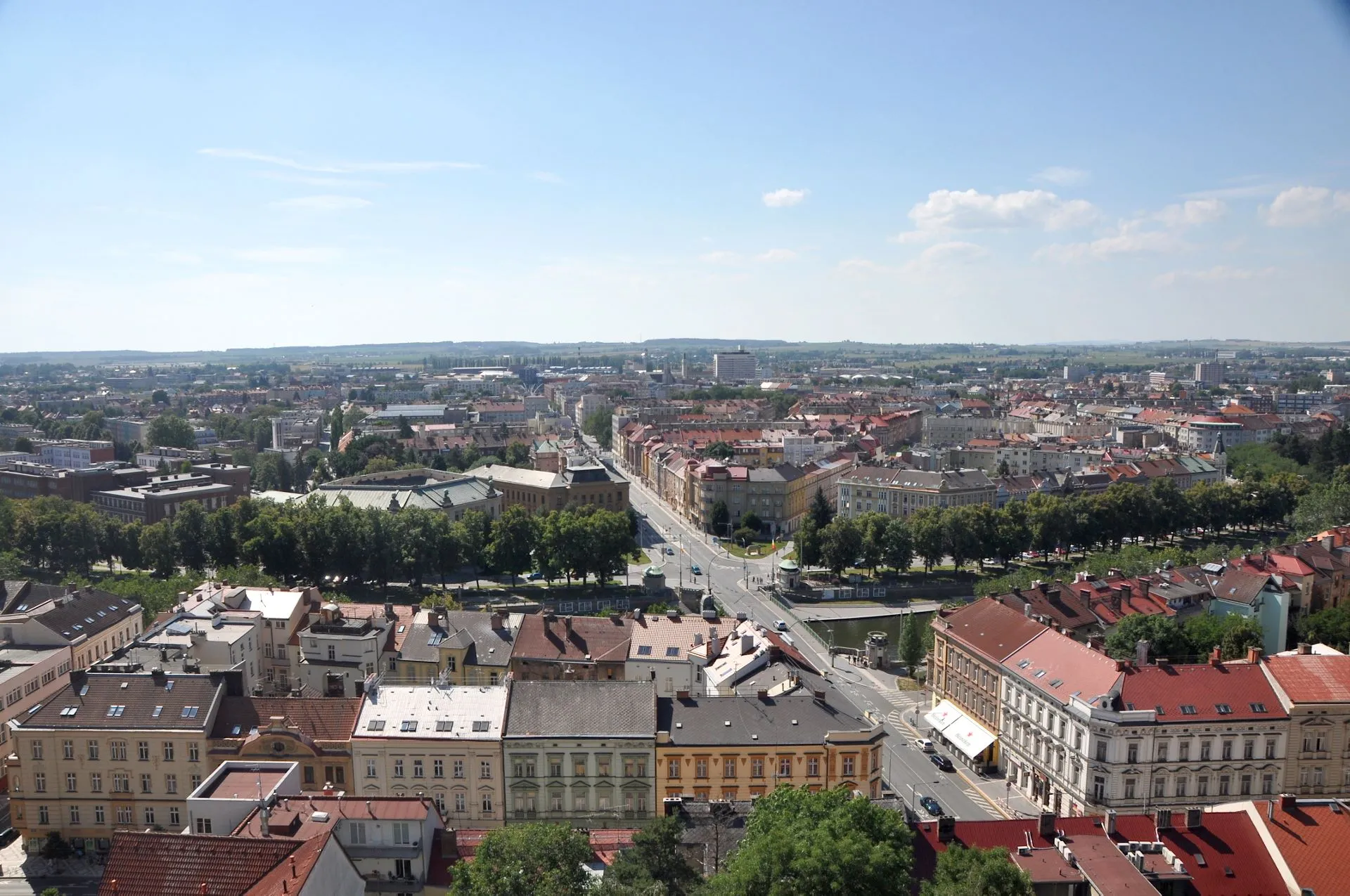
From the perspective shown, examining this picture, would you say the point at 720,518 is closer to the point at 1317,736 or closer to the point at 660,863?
the point at 1317,736

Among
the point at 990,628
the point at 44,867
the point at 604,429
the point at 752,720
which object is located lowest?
the point at 44,867

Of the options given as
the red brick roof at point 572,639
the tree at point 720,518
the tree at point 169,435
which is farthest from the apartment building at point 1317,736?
the tree at point 169,435

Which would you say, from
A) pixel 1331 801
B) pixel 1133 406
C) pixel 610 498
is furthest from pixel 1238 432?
pixel 1331 801

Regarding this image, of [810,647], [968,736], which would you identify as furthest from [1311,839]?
[810,647]

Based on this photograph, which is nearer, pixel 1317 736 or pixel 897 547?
pixel 1317 736

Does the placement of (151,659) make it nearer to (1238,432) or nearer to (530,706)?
(530,706)
